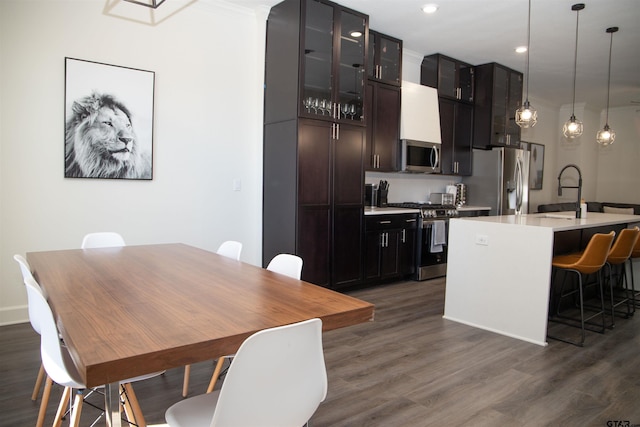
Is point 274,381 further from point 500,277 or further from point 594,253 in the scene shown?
point 594,253

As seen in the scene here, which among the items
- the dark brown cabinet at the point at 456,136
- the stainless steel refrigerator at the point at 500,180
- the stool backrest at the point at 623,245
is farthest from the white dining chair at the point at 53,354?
the stainless steel refrigerator at the point at 500,180

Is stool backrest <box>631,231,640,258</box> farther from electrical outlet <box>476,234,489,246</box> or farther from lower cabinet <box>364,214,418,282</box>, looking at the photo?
lower cabinet <box>364,214,418,282</box>

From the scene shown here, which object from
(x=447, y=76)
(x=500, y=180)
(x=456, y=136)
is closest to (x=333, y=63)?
(x=447, y=76)

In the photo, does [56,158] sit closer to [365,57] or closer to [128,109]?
[128,109]

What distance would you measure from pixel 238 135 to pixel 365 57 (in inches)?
61.4

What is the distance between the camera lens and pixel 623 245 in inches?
145

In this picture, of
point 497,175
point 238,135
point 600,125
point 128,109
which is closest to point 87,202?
point 128,109

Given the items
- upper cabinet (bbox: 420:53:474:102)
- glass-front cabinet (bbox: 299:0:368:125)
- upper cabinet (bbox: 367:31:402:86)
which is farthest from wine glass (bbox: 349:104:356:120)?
upper cabinet (bbox: 420:53:474:102)

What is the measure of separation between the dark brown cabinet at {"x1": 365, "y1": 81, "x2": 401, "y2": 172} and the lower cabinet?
634 millimetres

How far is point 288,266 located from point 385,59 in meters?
3.58

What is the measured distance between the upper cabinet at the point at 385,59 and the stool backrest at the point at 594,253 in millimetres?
2739

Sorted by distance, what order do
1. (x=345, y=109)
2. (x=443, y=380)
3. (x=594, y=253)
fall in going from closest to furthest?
1. (x=443, y=380)
2. (x=594, y=253)
3. (x=345, y=109)

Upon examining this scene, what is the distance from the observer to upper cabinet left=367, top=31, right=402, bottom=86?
190 inches

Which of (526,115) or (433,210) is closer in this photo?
(526,115)
